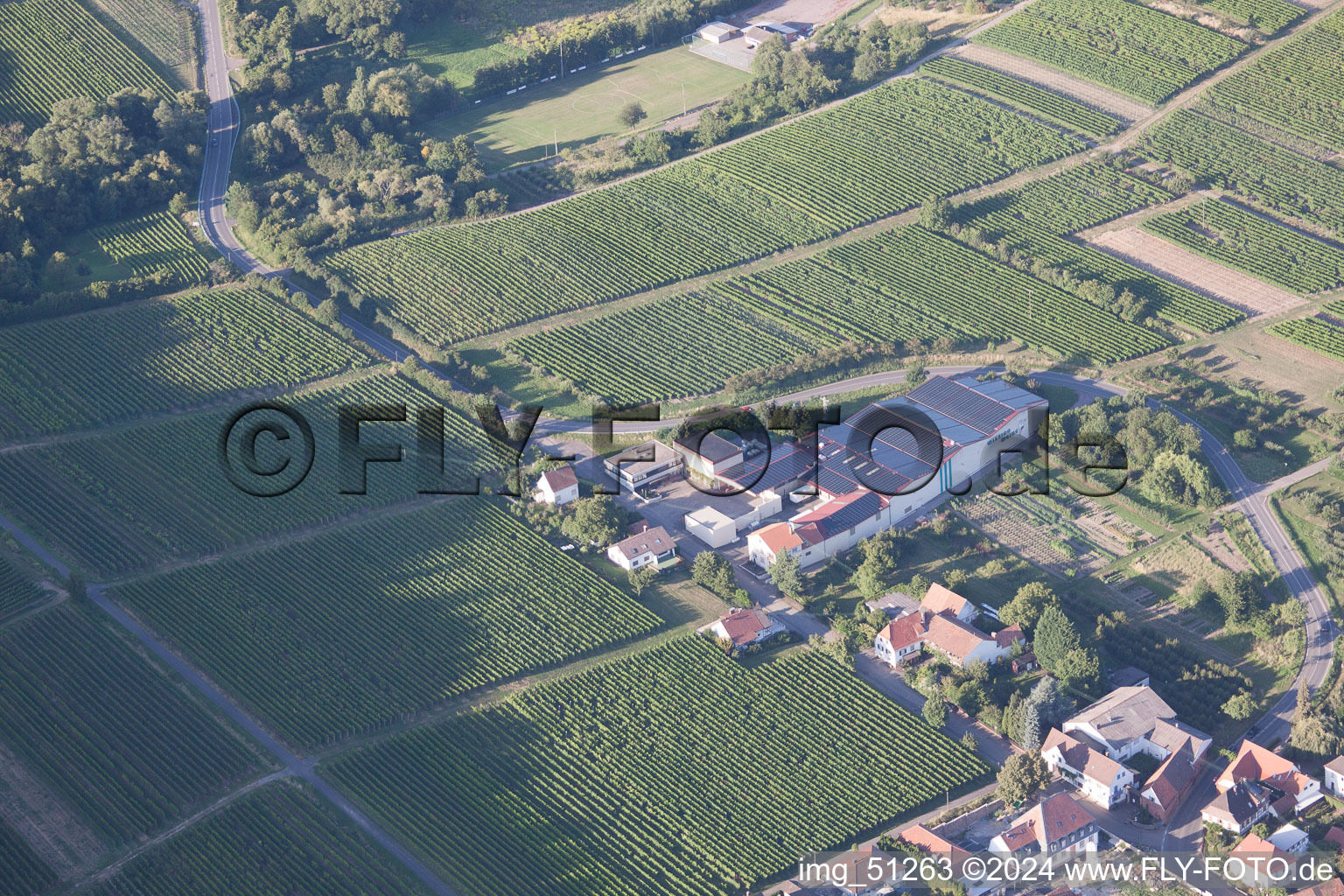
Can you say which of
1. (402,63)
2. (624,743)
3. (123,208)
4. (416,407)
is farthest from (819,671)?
(402,63)

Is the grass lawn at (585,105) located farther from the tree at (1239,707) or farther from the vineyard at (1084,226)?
the tree at (1239,707)

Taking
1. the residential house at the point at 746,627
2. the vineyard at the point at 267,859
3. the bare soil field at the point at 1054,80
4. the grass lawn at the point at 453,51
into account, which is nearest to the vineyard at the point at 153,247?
the grass lawn at the point at 453,51

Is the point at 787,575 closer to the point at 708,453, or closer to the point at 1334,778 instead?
the point at 708,453

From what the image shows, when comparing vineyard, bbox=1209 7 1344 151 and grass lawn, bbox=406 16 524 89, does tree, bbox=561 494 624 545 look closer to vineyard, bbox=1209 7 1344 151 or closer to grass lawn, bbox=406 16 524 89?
grass lawn, bbox=406 16 524 89

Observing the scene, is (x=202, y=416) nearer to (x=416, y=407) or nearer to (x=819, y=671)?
(x=416, y=407)

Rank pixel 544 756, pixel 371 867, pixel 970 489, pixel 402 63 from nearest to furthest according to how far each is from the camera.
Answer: pixel 371 867, pixel 544 756, pixel 970 489, pixel 402 63

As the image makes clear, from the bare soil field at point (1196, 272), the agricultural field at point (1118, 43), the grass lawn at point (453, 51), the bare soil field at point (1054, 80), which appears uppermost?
the agricultural field at point (1118, 43)

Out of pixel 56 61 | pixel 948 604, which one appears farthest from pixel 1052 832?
pixel 56 61
